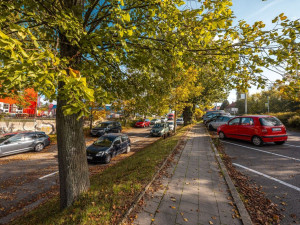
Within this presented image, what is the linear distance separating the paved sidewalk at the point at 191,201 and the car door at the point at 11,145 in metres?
10.6

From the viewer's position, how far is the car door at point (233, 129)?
994cm

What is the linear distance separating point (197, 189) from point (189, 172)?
3.78 ft

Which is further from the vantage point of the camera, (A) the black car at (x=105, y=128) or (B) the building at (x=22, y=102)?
(A) the black car at (x=105, y=128)

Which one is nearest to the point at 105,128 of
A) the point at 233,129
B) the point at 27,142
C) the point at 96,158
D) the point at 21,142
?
the point at 27,142

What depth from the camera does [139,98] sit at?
15.3 ft

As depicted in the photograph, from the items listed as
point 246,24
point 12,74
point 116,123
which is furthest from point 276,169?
point 116,123

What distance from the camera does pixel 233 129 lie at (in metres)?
10.1

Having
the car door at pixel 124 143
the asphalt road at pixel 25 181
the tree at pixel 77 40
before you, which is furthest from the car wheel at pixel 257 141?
the asphalt road at pixel 25 181

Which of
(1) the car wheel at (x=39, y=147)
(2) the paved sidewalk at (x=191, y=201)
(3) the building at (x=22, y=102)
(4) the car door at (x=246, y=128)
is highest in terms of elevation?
(3) the building at (x=22, y=102)

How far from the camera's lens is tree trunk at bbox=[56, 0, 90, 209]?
3.36 meters

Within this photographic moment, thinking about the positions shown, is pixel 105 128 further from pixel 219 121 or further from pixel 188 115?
pixel 219 121

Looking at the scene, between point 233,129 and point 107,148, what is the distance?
8465 millimetres

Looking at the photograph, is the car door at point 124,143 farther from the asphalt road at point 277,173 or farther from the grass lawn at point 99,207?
the asphalt road at point 277,173

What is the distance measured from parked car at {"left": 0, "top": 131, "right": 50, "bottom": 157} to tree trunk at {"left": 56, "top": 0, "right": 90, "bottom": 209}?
29.5 feet
